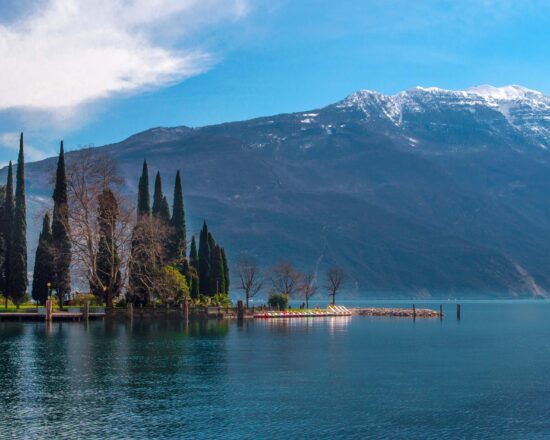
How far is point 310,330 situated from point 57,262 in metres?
28.6

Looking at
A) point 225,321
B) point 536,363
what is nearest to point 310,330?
point 225,321

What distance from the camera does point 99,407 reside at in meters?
36.9

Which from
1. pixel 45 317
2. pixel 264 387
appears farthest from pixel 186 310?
pixel 264 387

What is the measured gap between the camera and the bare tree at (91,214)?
87.2 metres

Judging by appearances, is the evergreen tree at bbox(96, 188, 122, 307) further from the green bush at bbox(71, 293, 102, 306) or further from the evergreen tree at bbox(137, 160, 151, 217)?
the evergreen tree at bbox(137, 160, 151, 217)

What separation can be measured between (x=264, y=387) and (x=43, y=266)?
183ft

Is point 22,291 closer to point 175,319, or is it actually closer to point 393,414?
point 175,319

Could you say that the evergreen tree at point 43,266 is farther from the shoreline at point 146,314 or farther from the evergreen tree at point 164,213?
the evergreen tree at point 164,213

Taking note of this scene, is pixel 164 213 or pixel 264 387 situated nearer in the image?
pixel 264 387

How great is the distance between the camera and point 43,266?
303 ft

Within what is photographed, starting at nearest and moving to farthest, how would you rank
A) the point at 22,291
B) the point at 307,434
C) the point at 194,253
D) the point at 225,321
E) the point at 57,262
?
the point at 307,434, the point at 57,262, the point at 22,291, the point at 225,321, the point at 194,253

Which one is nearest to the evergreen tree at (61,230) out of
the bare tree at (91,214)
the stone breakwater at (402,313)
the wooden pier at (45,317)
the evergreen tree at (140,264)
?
the bare tree at (91,214)

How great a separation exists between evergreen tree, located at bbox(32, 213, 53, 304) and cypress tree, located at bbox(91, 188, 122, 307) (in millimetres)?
5467

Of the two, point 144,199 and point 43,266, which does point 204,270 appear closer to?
point 144,199
